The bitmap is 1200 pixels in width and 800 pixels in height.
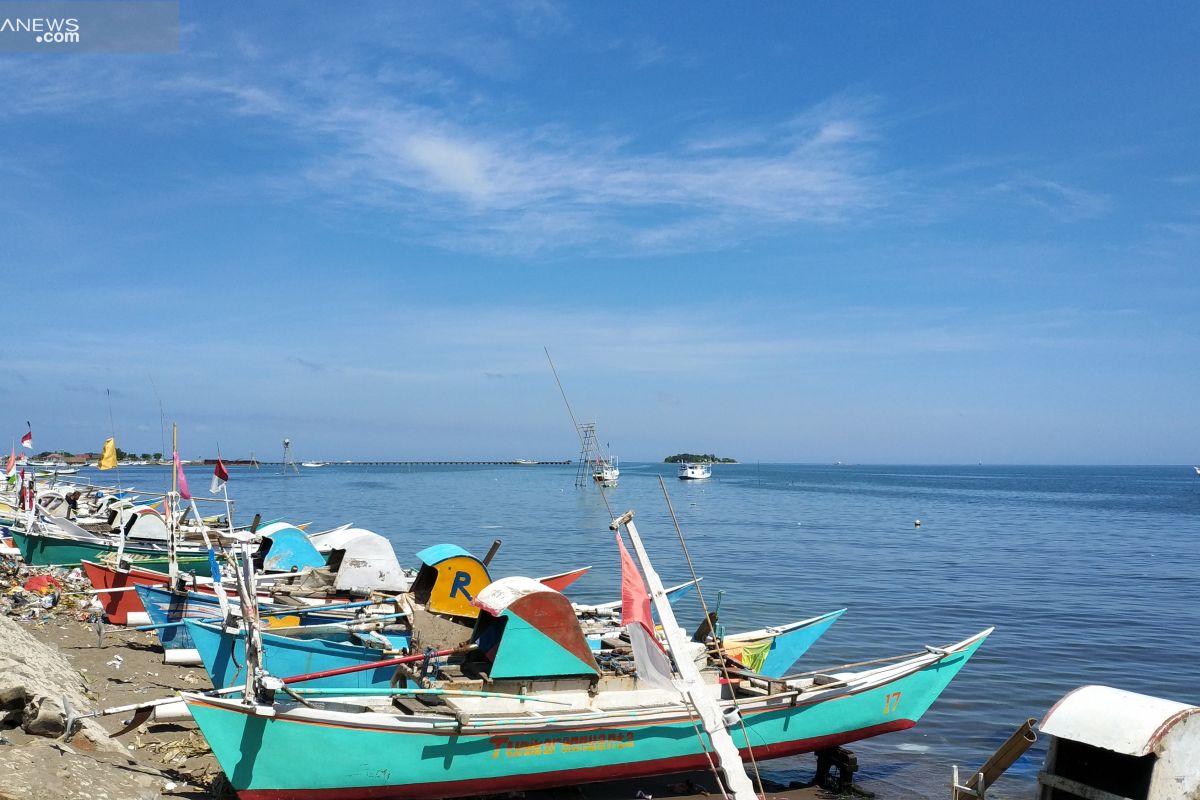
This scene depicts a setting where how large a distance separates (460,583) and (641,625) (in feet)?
27.1

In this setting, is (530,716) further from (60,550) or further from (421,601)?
(60,550)

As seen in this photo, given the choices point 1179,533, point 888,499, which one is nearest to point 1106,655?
point 1179,533

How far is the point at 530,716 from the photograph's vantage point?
1146 centimetres

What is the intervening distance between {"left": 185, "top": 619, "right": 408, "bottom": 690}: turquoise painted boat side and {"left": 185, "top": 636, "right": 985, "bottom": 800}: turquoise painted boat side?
3.55 m

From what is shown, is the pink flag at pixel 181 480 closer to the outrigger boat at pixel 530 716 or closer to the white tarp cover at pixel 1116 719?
the outrigger boat at pixel 530 716

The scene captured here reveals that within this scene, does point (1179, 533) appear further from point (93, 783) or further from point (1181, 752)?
point (93, 783)

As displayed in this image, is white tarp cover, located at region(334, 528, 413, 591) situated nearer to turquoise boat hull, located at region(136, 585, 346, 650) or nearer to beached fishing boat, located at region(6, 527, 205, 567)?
turquoise boat hull, located at region(136, 585, 346, 650)

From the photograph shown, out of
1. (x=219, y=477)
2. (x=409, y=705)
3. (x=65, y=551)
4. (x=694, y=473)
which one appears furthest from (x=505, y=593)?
(x=694, y=473)

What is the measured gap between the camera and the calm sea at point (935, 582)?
17.5 meters

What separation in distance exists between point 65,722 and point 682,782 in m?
8.82

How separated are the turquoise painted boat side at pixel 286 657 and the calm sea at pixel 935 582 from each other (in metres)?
7.26

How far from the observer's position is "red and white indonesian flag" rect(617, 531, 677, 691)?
905 centimetres

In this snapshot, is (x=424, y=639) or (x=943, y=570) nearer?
(x=424, y=639)

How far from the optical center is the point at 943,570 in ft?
124
